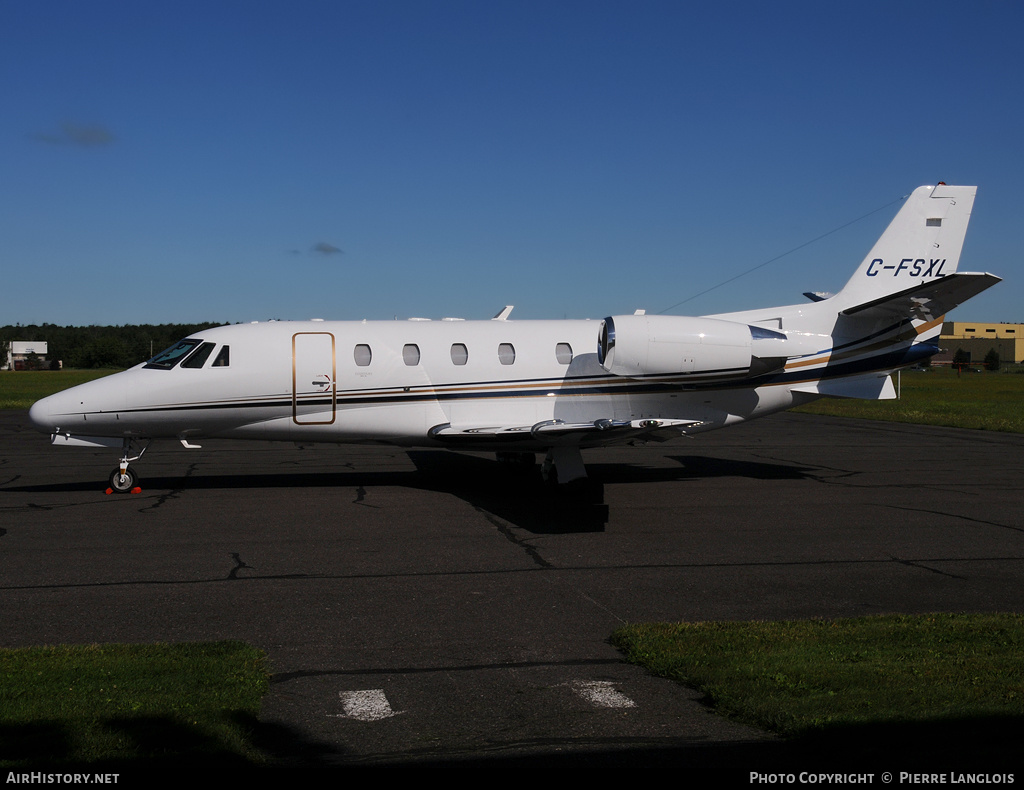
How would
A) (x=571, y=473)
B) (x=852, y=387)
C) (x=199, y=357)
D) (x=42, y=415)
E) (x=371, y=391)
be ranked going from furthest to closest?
(x=852, y=387), (x=371, y=391), (x=199, y=357), (x=42, y=415), (x=571, y=473)

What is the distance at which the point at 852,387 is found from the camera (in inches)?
663

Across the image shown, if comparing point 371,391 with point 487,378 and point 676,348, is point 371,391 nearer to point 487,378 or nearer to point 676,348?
point 487,378

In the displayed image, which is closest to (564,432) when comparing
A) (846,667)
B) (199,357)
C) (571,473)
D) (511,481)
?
(571,473)

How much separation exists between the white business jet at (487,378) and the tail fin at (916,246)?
74cm

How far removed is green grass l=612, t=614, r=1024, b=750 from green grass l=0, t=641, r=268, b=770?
3.02 m

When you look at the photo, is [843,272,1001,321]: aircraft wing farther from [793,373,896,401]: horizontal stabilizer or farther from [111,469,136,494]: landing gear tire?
[111,469,136,494]: landing gear tire

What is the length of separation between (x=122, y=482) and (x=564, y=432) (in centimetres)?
808

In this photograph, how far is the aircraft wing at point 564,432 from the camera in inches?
535

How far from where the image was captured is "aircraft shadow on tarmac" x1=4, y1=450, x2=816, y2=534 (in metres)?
13.9

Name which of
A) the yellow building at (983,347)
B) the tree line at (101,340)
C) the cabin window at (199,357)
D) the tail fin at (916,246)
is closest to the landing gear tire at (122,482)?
the cabin window at (199,357)

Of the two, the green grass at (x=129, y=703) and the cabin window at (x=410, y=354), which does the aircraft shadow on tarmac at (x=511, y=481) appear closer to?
the cabin window at (x=410, y=354)

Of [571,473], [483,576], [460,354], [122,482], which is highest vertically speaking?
[460,354]

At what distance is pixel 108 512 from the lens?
13805 millimetres

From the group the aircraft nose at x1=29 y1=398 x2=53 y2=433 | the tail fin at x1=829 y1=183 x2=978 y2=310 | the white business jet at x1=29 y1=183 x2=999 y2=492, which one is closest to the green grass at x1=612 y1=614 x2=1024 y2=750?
the white business jet at x1=29 y1=183 x2=999 y2=492
